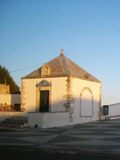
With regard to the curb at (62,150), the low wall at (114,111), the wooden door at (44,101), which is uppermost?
the wooden door at (44,101)

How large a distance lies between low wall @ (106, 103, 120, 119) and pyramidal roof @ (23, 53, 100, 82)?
4337 millimetres

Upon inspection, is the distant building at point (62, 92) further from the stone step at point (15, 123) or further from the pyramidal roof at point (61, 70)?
the stone step at point (15, 123)

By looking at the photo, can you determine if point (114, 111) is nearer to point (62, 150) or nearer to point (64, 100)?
point (64, 100)

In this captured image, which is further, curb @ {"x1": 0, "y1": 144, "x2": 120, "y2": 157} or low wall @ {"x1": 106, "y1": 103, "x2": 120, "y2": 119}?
low wall @ {"x1": 106, "y1": 103, "x2": 120, "y2": 119}

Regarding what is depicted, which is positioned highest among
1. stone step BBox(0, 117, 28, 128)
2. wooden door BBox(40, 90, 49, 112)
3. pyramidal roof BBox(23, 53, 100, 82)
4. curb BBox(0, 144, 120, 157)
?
pyramidal roof BBox(23, 53, 100, 82)

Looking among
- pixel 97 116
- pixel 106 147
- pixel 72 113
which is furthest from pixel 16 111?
pixel 106 147

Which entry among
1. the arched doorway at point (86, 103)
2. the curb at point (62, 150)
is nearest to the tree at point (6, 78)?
the arched doorway at point (86, 103)

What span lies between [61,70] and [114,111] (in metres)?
8.79

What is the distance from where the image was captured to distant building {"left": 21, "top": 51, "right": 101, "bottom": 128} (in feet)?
88.1

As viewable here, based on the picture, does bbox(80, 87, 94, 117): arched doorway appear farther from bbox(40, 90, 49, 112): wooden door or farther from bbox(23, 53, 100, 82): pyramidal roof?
bbox(40, 90, 49, 112): wooden door

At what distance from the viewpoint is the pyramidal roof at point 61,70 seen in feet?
91.0

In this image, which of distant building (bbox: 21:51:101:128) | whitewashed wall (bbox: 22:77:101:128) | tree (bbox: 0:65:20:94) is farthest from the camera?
tree (bbox: 0:65:20:94)

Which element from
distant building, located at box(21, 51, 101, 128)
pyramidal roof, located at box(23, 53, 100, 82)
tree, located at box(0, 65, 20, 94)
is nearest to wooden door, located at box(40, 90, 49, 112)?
distant building, located at box(21, 51, 101, 128)

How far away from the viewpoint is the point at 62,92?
27078 mm
